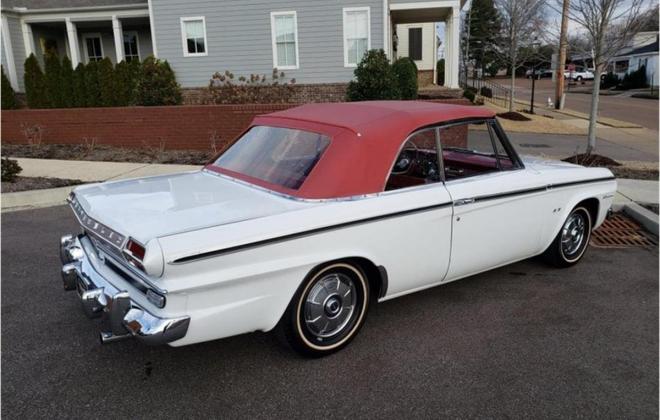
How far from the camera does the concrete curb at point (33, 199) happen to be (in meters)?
7.78

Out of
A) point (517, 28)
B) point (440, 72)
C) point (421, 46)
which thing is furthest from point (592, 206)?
point (440, 72)

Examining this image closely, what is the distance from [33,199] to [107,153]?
4.00 meters

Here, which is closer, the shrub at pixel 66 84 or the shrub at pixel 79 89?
the shrub at pixel 79 89

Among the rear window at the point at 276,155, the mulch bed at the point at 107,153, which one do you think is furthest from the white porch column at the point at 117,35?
the rear window at the point at 276,155

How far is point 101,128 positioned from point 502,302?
10.8 meters

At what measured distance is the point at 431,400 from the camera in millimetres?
3031

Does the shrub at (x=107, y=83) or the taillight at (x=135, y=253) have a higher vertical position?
the shrub at (x=107, y=83)

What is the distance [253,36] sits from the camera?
16906 mm

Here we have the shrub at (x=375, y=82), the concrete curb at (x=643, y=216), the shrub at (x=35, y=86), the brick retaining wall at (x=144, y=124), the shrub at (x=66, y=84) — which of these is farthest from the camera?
the shrub at (x=35, y=86)

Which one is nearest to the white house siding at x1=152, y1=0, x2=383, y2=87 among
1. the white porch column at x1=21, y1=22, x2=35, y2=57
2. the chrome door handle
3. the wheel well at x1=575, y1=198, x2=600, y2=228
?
the white porch column at x1=21, y1=22, x2=35, y2=57

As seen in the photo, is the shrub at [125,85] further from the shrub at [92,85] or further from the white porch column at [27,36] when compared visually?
the white porch column at [27,36]

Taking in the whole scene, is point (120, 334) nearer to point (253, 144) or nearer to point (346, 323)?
point (346, 323)

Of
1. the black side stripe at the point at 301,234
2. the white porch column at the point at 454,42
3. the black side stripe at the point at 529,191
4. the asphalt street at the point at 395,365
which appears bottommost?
the asphalt street at the point at 395,365

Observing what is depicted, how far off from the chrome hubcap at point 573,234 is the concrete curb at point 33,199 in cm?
677
